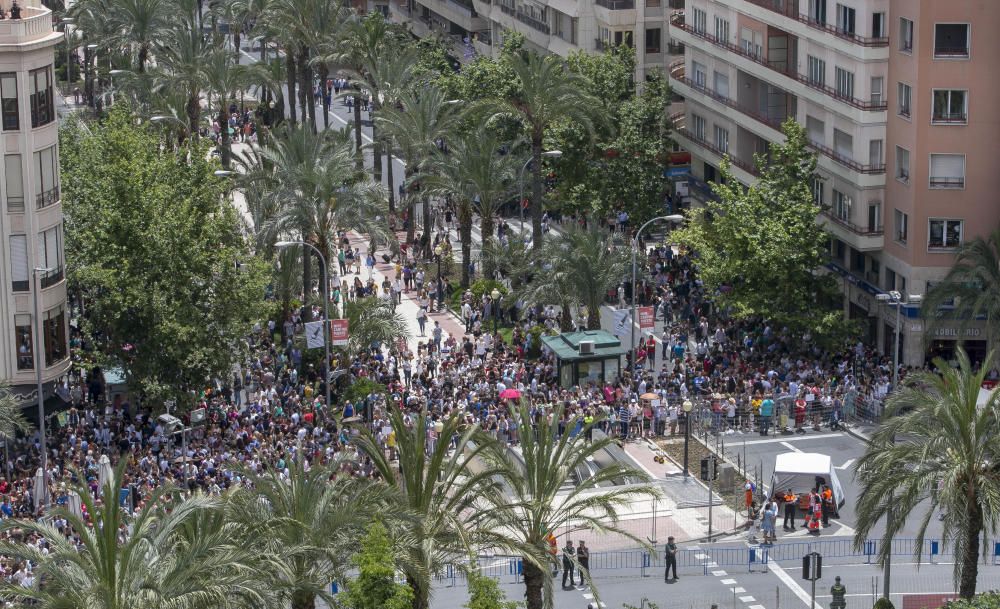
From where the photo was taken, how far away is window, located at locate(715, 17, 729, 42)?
83.4m

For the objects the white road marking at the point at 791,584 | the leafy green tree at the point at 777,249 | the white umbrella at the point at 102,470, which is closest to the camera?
the white road marking at the point at 791,584

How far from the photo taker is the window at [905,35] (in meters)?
68.6

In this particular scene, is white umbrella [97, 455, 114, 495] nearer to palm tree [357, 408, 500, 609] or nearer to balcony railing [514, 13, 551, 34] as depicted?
palm tree [357, 408, 500, 609]

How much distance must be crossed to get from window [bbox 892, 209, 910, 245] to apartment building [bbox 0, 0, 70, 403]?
1153 inches

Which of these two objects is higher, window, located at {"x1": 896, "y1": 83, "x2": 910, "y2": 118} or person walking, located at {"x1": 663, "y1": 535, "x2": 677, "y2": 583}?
window, located at {"x1": 896, "y1": 83, "x2": 910, "y2": 118}

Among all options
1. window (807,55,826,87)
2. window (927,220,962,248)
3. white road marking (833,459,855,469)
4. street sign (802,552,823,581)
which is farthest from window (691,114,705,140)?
street sign (802,552,823,581)

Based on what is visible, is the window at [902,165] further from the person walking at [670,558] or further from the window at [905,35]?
the person walking at [670,558]

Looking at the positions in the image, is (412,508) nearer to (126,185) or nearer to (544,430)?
(544,430)

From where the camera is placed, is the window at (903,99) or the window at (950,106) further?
the window at (903,99)

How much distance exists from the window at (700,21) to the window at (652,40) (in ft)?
24.3

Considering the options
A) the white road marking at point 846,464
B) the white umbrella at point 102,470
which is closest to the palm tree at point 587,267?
the white road marking at point 846,464

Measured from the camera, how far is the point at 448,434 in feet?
138

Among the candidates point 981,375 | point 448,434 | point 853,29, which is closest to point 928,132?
point 853,29

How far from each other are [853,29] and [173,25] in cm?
3845
